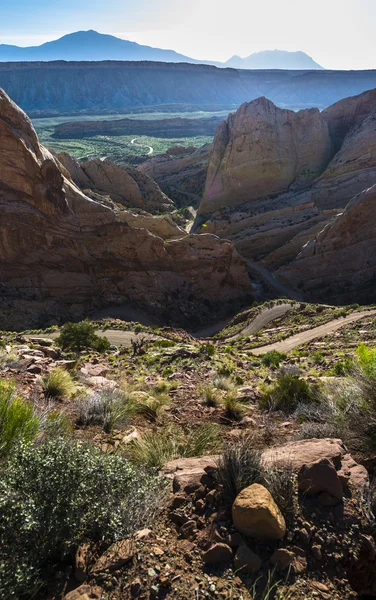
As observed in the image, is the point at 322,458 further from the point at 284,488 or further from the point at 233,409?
the point at 233,409

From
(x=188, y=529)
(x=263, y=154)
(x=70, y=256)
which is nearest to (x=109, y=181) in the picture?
(x=263, y=154)

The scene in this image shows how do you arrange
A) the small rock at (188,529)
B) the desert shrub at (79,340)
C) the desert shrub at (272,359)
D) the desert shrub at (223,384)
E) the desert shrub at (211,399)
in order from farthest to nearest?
the desert shrub at (79,340), the desert shrub at (272,359), the desert shrub at (223,384), the desert shrub at (211,399), the small rock at (188,529)

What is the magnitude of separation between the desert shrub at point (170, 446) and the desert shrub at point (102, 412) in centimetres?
86


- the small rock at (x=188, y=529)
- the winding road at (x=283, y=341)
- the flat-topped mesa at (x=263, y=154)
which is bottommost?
the winding road at (x=283, y=341)

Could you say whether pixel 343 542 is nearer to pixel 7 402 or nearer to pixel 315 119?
pixel 7 402

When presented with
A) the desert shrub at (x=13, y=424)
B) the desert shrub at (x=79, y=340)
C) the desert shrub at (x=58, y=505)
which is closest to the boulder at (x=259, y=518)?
the desert shrub at (x=58, y=505)

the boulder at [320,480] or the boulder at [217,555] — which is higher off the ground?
the boulder at [320,480]

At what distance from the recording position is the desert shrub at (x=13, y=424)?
4.72 meters

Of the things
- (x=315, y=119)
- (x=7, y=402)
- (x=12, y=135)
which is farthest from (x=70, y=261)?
(x=315, y=119)

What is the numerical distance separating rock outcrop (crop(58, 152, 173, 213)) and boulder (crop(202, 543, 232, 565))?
50863 mm

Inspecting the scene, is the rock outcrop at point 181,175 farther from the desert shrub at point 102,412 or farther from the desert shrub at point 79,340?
the desert shrub at point 102,412

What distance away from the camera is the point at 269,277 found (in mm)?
40438

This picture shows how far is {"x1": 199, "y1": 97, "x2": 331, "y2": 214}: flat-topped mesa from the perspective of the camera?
183ft

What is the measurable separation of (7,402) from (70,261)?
24.5m
